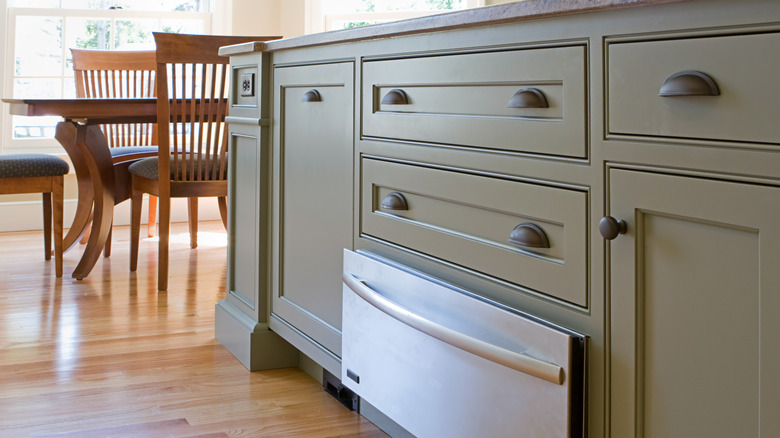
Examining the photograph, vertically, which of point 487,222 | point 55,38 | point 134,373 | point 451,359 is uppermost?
point 55,38

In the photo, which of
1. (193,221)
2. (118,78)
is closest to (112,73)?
(118,78)

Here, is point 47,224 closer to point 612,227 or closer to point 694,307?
point 612,227

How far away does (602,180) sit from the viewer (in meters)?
1.16

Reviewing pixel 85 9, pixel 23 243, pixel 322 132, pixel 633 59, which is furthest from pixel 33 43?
pixel 633 59

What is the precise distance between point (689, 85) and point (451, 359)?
2.19 ft

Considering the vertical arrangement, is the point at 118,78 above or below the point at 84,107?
above

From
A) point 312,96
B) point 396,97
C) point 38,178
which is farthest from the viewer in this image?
point 38,178

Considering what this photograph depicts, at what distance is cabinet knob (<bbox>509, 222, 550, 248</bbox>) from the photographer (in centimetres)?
128

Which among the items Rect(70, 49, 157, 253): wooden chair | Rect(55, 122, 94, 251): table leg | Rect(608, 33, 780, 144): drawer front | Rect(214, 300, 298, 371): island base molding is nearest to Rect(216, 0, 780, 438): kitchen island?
Rect(608, 33, 780, 144): drawer front

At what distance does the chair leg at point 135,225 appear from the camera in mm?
3715

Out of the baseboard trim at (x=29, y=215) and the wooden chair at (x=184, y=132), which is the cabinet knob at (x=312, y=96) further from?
the baseboard trim at (x=29, y=215)

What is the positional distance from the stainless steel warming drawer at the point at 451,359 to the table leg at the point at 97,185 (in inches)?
83.4

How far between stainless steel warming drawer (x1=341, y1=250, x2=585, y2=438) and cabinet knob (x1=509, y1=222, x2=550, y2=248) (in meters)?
0.11

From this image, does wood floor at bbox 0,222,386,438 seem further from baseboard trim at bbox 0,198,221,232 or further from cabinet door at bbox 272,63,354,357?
baseboard trim at bbox 0,198,221,232
